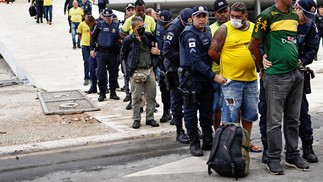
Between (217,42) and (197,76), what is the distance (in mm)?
604

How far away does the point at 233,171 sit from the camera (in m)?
6.19

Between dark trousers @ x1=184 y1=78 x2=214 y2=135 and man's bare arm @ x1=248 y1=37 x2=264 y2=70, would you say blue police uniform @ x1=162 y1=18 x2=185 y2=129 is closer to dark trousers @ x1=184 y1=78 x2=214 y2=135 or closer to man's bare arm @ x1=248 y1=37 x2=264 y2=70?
dark trousers @ x1=184 y1=78 x2=214 y2=135

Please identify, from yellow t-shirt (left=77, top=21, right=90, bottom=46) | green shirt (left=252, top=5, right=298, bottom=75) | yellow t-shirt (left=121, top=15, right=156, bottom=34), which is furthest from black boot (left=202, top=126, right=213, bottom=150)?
yellow t-shirt (left=77, top=21, right=90, bottom=46)

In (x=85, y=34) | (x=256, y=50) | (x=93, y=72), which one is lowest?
(x=93, y=72)

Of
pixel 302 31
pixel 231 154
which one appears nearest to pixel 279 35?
pixel 302 31

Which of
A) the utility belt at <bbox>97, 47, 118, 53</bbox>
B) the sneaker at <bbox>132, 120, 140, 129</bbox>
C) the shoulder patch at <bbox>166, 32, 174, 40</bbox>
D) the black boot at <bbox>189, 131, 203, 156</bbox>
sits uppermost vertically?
the shoulder patch at <bbox>166, 32, 174, 40</bbox>

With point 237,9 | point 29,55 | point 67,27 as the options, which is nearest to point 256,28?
point 237,9

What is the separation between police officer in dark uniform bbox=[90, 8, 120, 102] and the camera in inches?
467

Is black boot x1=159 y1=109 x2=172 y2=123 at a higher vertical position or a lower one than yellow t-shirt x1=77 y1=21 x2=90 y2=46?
lower

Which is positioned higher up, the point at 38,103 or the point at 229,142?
the point at 229,142

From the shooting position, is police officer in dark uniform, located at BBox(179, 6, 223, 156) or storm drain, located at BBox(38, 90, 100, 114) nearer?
police officer in dark uniform, located at BBox(179, 6, 223, 156)

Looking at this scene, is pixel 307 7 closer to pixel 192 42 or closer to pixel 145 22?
pixel 192 42

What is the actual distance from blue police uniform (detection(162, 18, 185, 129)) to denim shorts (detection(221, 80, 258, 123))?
118cm

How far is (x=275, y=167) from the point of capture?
6359mm
